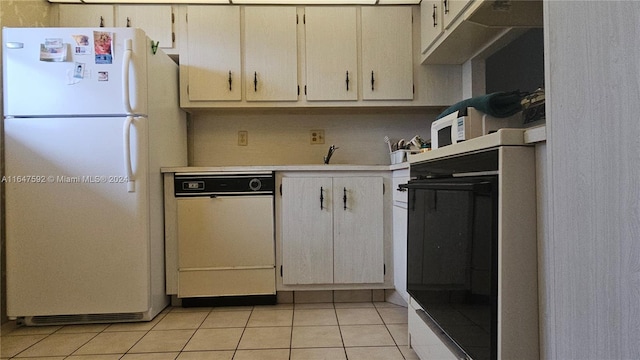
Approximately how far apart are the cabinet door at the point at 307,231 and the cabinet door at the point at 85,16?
1.66 meters

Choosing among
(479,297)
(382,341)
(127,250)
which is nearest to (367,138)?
(382,341)

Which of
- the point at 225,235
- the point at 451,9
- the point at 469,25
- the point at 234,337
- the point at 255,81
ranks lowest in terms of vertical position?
the point at 234,337

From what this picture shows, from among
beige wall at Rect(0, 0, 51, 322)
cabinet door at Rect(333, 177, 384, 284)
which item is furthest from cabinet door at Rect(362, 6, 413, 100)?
beige wall at Rect(0, 0, 51, 322)

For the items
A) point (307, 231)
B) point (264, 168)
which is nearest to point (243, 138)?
point (264, 168)

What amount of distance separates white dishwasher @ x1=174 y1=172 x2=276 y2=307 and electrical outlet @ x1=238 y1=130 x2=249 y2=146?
23.4 inches

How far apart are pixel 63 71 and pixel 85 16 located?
786 millimetres

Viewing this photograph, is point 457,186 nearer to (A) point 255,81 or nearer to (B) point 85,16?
(A) point 255,81

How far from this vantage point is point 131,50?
1960 mm

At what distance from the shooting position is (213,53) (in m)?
2.53

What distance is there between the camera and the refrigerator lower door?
1.96 meters

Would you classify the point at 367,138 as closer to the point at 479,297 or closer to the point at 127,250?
the point at 127,250

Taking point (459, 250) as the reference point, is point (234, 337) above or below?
below

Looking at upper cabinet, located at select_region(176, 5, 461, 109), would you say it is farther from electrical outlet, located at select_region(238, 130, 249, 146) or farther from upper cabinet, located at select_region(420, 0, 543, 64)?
electrical outlet, located at select_region(238, 130, 249, 146)

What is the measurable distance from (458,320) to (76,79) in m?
2.15
